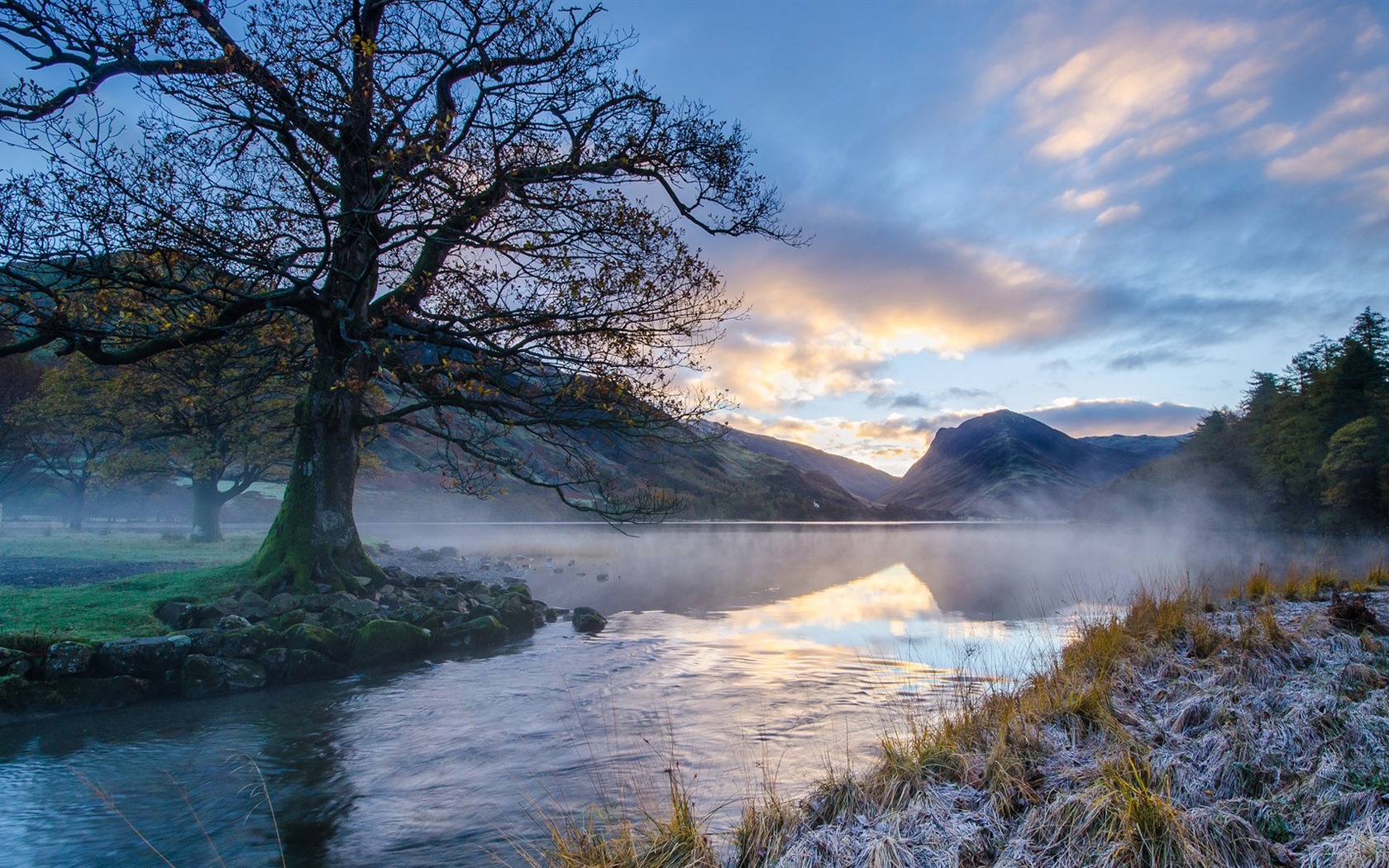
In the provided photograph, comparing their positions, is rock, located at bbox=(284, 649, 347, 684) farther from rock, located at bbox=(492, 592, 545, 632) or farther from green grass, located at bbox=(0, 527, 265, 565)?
green grass, located at bbox=(0, 527, 265, 565)

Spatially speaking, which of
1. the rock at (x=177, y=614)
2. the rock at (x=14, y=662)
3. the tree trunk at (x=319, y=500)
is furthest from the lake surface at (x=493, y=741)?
the tree trunk at (x=319, y=500)

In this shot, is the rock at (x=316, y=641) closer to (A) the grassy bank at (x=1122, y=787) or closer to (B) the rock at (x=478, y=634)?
(B) the rock at (x=478, y=634)

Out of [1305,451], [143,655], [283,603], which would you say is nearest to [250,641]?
[143,655]

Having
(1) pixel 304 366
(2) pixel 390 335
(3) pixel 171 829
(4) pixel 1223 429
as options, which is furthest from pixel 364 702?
(4) pixel 1223 429

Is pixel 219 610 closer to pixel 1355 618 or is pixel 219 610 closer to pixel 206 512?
pixel 1355 618

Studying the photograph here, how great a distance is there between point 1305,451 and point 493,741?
206 ft

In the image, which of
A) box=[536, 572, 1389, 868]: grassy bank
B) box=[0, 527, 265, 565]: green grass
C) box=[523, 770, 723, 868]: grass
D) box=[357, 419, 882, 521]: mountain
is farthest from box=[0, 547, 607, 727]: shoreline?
box=[357, 419, 882, 521]: mountain

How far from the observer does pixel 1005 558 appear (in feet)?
129

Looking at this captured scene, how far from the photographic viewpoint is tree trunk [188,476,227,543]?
97.7ft

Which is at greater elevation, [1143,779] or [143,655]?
[1143,779]

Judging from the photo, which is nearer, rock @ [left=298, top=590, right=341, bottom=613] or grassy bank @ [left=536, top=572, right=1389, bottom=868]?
grassy bank @ [left=536, top=572, right=1389, bottom=868]

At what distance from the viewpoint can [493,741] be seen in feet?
27.9

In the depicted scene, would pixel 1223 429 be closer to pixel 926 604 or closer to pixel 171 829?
pixel 926 604

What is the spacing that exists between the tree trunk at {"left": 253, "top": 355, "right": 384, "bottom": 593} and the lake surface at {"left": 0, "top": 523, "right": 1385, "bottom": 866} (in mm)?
4248
